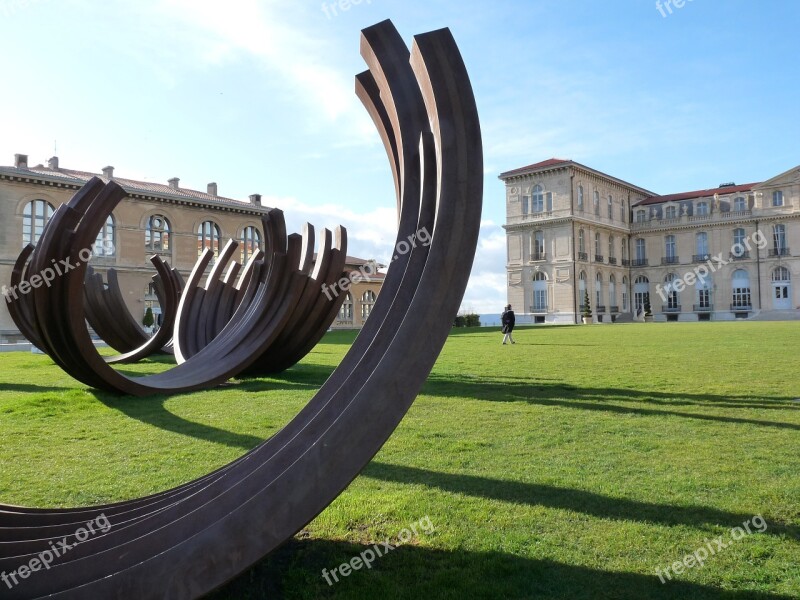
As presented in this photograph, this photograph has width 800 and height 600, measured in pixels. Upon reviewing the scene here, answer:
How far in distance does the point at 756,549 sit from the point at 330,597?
2439 mm

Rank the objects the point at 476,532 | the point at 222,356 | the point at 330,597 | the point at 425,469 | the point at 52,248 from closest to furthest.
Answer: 1. the point at 330,597
2. the point at 476,532
3. the point at 425,469
4. the point at 52,248
5. the point at 222,356

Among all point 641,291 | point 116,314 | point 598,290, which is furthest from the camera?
point 641,291

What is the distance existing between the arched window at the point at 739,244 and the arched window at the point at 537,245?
56.4 ft

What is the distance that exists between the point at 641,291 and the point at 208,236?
4010 cm

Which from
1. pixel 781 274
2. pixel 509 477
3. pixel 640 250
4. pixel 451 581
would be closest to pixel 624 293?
pixel 640 250

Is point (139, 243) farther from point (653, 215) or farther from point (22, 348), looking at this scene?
point (653, 215)

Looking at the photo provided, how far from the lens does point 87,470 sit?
5.45 meters

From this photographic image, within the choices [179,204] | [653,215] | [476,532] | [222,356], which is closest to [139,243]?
[179,204]

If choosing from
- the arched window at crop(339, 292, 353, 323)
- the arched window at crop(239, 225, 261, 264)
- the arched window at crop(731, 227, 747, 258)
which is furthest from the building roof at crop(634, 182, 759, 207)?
the arched window at crop(239, 225, 261, 264)

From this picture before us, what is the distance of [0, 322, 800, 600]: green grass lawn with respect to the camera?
129 inches

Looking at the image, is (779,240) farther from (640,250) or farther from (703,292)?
(640,250)

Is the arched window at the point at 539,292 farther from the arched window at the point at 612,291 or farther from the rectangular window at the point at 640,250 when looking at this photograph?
the rectangular window at the point at 640,250

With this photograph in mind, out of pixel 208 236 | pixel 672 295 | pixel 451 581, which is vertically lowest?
pixel 451 581

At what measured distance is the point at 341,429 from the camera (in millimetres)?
2686
